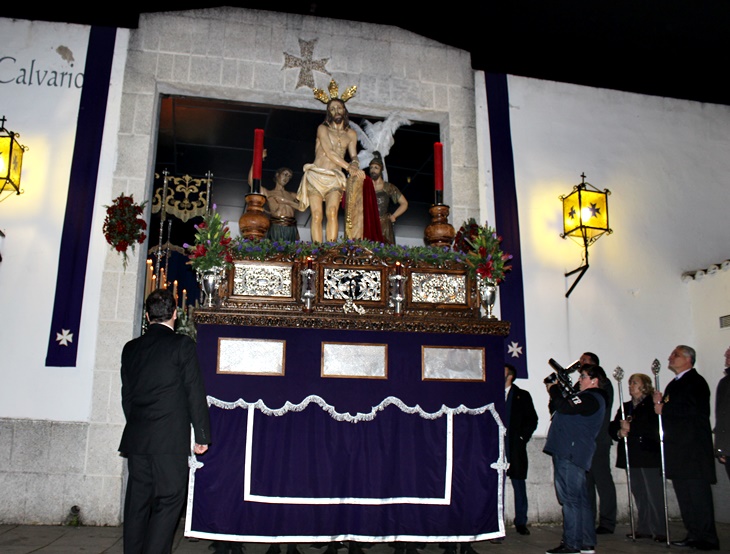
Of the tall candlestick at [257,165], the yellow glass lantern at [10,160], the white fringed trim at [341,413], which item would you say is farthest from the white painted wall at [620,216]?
the yellow glass lantern at [10,160]

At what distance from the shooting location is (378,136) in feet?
26.2

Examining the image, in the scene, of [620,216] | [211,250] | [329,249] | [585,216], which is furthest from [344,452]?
[620,216]

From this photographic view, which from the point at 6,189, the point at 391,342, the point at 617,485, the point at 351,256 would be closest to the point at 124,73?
the point at 6,189

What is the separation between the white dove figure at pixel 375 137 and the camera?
7.84 metres

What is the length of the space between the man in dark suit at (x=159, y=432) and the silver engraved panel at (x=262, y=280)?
1296mm

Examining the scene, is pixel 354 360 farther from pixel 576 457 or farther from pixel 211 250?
pixel 576 457

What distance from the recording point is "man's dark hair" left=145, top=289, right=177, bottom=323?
4375 millimetres

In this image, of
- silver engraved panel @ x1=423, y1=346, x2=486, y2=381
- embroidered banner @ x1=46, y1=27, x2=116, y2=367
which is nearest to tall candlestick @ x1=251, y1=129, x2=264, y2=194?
silver engraved panel @ x1=423, y1=346, x2=486, y2=381

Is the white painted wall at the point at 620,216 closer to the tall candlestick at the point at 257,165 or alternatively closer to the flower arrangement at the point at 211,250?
the tall candlestick at the point at 257,165

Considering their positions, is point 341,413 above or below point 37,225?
below

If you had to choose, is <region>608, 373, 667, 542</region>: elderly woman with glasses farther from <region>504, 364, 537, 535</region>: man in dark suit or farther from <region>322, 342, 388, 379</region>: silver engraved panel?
<region>322, 342, 388, 379</region>: silver engraved panel

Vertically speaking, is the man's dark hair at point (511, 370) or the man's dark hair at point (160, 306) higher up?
the man's dark hair at point (160, 306)

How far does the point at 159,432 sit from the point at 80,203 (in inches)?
162

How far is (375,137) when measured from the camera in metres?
7.98
